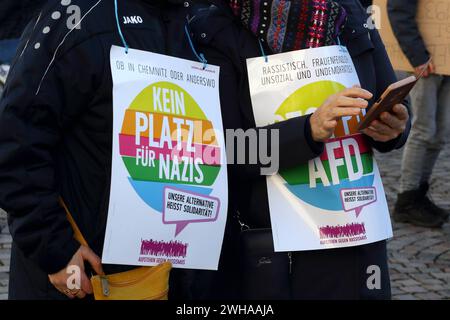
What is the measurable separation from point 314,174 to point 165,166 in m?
0.49

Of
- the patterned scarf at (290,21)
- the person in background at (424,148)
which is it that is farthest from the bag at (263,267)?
the person in background at (424,148)

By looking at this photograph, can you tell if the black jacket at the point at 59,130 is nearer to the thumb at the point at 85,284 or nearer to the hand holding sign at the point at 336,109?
the thumb at the point at 85,284

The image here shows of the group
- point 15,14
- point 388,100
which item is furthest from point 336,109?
point 15,14

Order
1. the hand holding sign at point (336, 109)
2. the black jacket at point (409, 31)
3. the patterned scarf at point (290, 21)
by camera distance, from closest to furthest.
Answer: the hand holding sign at point (336, 109) < the patterned scarf at point (290, 21) < the black jacket at point (409, 31)

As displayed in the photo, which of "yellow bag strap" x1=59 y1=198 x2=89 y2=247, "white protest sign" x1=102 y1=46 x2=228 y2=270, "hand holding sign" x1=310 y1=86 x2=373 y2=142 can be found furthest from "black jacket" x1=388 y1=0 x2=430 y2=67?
"yellow bag strap" x1=59 y1=198 x2=89 y2=247

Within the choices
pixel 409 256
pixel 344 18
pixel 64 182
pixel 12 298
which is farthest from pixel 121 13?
pixel 409 256

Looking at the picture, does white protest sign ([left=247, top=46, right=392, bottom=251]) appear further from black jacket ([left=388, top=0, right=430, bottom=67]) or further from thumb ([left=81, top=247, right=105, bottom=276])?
black jacket ([left=388, top=0, right=430, bottom=67])

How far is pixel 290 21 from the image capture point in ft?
9.73

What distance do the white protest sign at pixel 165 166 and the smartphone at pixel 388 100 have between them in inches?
17.5

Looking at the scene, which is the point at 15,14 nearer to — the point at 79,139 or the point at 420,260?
→ the point at 79,139

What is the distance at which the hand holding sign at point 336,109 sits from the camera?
2.77 m

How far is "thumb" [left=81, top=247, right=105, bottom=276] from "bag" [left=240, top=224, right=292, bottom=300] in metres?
0.51

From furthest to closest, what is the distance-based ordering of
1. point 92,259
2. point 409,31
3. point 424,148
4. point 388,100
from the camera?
1. point 424,148
2. point 409,31
3. point 388,100
4. point 92,259

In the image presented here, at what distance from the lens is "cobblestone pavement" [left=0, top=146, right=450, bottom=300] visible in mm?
5418
